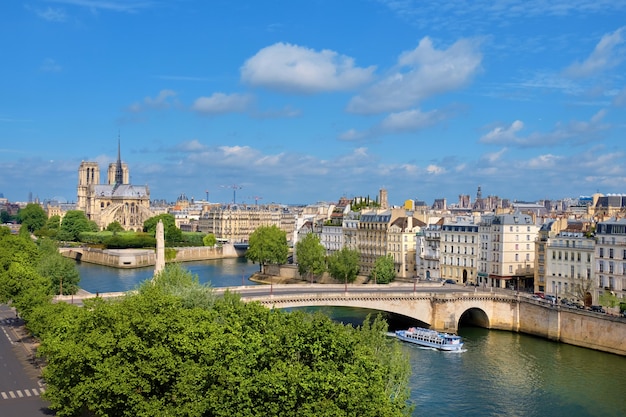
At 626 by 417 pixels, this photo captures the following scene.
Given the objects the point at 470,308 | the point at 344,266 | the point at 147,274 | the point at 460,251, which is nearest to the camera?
the point at 470,308

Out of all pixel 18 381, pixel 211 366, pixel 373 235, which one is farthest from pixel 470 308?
pixel 211 366

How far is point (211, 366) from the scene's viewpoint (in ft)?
105

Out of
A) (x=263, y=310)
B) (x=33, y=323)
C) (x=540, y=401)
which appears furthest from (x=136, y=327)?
(x=540, y=401)

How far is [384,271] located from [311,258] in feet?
37.5

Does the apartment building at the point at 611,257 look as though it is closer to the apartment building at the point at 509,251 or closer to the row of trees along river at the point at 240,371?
the apartment building at the point at 509,251

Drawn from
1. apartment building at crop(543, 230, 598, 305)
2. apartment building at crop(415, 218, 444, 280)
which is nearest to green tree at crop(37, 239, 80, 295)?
apartment building at crop(415, 218, 444, 280)

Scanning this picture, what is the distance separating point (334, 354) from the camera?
30484 millimetres

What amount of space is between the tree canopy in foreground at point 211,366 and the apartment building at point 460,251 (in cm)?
5592

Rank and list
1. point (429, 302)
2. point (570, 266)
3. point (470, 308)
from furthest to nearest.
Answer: point (570, 266), point (470, 308), point (429, 302)

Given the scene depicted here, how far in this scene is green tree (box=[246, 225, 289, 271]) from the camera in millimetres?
115312

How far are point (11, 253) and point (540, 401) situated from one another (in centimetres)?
5280

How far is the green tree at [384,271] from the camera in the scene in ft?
316

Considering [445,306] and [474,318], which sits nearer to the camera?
[445,306]

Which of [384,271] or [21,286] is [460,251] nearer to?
[384,271]
